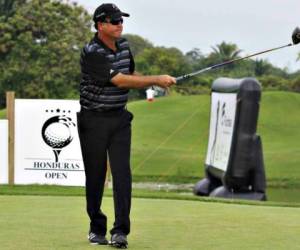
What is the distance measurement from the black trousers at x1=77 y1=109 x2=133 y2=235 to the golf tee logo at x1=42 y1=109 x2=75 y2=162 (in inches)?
348

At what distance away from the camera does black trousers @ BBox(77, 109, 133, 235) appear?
6.41 m

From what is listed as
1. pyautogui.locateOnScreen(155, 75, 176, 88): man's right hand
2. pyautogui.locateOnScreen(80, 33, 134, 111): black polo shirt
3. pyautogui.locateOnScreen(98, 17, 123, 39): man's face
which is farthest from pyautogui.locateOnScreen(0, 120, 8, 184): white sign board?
pyautogui.locateOnScreen(155, 75, 176, 88): man's right hand

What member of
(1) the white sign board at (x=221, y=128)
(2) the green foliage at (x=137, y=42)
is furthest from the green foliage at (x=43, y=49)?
(2) the green foliage at (x=137, y=42)

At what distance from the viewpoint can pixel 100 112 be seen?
6406mm

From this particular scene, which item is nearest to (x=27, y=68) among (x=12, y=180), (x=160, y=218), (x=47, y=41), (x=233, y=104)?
(x=47, y=41)

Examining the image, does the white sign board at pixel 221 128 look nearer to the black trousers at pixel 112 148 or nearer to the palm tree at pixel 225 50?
the black trousers at pixel 112 148

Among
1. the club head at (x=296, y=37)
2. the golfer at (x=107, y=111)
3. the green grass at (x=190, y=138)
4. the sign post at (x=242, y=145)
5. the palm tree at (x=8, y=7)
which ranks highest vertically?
the palm tree at (x=8, y=7)

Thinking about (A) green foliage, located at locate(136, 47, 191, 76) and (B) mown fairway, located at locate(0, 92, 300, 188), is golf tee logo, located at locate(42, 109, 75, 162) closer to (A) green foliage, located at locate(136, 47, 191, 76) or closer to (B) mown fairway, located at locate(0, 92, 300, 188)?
(B) mown fairway, located at locate(0, 92, 300, 188)

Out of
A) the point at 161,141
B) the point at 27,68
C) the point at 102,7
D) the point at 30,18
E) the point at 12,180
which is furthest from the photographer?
the point at 30,18

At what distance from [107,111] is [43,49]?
4610 cm

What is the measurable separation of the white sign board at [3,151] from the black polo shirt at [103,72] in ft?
31.1

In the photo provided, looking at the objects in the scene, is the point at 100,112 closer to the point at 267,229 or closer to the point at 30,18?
the point at 267,229

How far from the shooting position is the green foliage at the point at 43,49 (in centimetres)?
5125

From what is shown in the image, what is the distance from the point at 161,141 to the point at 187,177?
9.65 m
